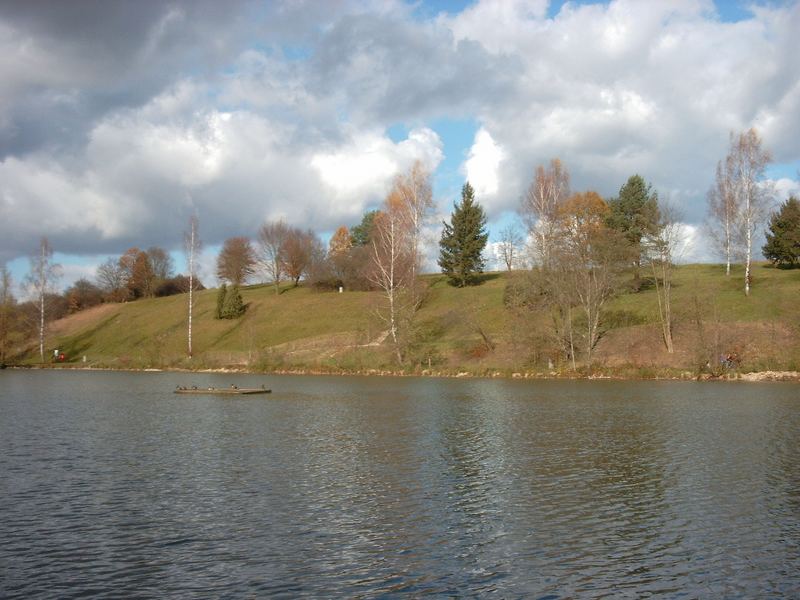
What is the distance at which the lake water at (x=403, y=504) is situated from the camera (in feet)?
39.1

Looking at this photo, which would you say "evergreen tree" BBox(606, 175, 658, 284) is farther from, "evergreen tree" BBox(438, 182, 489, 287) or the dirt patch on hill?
the dirt patch on hill

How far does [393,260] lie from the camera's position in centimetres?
6731

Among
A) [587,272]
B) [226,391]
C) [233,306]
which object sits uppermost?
[233,306]

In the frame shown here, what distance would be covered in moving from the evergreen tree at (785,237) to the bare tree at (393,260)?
39.6m

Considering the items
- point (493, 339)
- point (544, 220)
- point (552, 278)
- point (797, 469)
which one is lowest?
point (797, 469)

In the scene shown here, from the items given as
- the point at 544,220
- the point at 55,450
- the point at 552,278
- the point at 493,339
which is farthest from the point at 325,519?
the point at 544,220

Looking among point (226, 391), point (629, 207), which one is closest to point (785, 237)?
point (629, 207)

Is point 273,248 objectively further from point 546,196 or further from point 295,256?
point 546,196

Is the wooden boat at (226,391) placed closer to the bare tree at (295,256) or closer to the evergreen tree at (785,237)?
the evergreen tree at (785,237)

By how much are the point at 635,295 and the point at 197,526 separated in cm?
6404

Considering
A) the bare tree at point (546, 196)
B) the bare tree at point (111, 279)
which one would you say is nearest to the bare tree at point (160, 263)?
the bare tree at point (111, 279)

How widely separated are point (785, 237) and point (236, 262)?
79.7 meters

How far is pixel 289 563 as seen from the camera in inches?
495

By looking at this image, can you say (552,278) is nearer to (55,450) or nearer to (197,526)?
(55,450)
